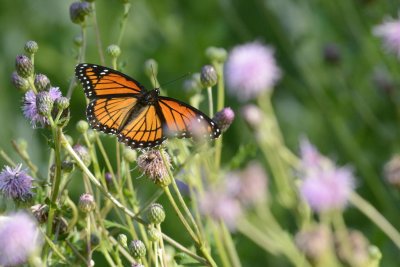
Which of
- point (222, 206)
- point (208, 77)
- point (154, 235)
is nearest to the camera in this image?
point (222, 206)

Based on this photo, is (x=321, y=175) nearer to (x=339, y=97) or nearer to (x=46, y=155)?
(x=339, y=97)

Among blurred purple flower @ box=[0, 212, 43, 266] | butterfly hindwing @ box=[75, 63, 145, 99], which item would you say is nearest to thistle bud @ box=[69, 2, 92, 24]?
butterfly hindwing @ box=[75, 63, 145, 99]

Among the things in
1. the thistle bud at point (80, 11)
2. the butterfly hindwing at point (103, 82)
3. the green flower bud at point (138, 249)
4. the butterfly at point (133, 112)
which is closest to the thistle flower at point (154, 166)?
the butterfly at point (133, 112)

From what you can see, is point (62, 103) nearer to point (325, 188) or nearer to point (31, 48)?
point (31, 48)

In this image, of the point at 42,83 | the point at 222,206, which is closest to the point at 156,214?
the point at 222,206

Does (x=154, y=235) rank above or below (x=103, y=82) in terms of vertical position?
below

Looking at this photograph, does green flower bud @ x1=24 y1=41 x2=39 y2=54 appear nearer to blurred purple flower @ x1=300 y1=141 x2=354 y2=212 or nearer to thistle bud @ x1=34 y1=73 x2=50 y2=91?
thistle bud @ x1=34 y1=73 x2=50 y2=91

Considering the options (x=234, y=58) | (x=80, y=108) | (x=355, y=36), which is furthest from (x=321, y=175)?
(x=80, y=108)
